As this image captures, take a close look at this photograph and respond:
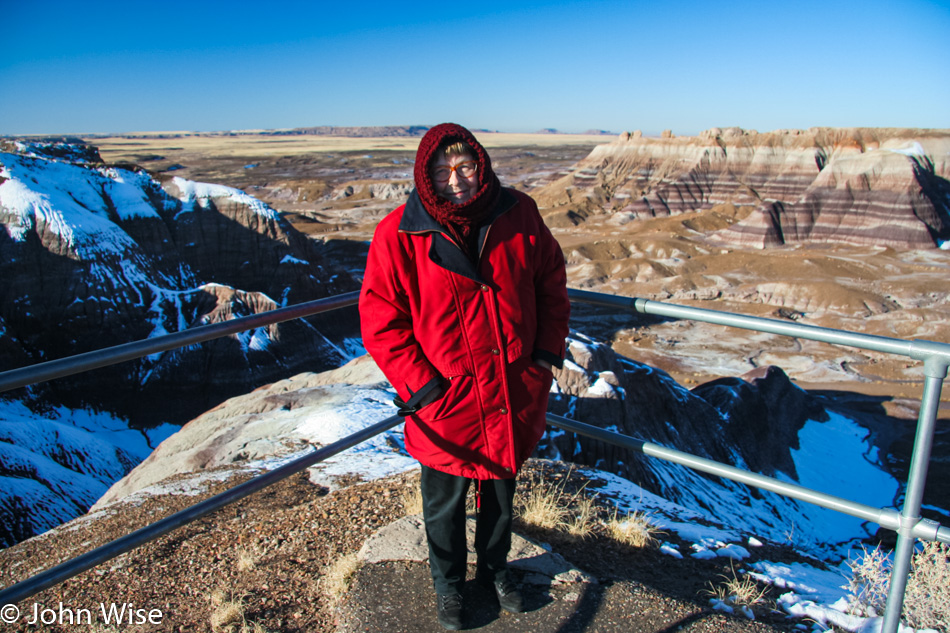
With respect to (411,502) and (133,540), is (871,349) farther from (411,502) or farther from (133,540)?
(133,540)

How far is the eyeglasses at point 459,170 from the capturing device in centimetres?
188

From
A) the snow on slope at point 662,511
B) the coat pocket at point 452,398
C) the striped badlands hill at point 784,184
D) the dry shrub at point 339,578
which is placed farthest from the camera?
the striped badlands hill at point 784,184

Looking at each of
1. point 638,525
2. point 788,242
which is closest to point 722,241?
point 788,242

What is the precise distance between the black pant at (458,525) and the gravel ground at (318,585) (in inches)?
5.1

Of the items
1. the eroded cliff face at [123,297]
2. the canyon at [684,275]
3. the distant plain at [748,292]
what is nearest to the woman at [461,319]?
the canyon at [684,275]

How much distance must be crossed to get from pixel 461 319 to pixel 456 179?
1.44 feet

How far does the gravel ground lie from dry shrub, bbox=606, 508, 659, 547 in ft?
0.17

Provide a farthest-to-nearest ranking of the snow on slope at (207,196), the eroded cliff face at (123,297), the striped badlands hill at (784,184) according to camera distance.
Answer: the striped badlands hill at (784,184) → the snow on slope at (207,196) → the eroded cliff face at (123,297)

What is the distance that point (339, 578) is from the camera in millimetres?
2242

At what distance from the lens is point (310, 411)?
6227mm

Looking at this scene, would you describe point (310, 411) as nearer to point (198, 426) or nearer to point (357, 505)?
point (198, 426)

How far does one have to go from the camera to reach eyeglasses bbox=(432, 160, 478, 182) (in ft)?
6.18

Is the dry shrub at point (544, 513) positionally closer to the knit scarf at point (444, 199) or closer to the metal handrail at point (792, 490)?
the metal handrail at point (792, 490)

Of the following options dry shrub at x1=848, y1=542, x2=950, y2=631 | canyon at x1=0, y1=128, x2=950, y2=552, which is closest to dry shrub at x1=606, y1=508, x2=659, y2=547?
dry shrub at x1=848, y1=542, x2=950, y2=631
